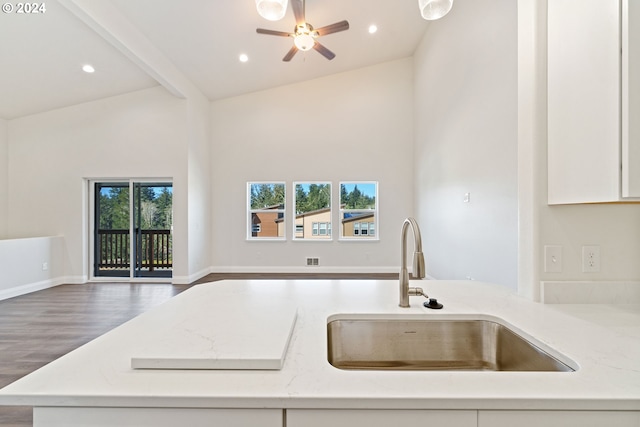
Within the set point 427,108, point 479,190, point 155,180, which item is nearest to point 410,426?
point 479,190

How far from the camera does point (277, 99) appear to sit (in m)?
6.05

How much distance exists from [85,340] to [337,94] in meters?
5.70

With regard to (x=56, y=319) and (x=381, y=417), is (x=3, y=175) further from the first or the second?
(x=381, y=417)

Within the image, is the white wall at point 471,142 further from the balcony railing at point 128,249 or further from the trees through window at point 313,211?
the balcony railing at point 128,249

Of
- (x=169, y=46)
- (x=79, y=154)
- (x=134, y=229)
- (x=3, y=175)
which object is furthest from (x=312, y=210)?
(x=3, y=175)

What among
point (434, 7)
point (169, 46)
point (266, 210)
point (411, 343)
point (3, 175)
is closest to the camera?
point (411, 343)

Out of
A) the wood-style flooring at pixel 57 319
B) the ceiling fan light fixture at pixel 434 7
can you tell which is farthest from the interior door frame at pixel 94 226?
the ceiling fan light fixture at pixel 434 7

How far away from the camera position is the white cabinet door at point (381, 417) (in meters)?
0.65

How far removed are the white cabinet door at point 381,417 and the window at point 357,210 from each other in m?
5.48

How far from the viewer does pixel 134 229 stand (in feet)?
17.6

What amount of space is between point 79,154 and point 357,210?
545 cm

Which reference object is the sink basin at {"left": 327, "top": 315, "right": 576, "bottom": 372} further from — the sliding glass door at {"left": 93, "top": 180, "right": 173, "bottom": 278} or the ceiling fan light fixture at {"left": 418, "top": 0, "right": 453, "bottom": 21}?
the sliding glass door at {"left": 93, "top": 180, "right": 173, "bottom": 278}

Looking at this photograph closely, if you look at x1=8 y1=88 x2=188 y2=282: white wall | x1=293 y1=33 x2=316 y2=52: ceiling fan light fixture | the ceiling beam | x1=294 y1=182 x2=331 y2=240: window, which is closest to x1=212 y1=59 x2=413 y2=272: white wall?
x1=294 y1=182 x2=331 y2=240: window

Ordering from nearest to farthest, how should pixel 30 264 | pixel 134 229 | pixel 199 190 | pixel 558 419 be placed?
pixel 558 419
pixel 30 264
pixel 134 229
pixel 199 190
